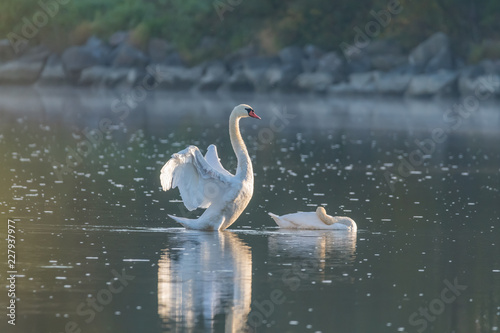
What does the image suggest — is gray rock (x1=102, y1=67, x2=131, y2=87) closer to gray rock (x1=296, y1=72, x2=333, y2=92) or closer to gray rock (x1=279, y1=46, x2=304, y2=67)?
gray rock (x1=279, y1=46, x2=304, y2=67)

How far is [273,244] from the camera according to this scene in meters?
12.2

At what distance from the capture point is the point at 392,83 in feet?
163

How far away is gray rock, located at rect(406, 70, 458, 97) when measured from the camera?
4794cm

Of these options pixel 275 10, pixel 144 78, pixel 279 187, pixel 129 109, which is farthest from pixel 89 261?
pixel 275 10

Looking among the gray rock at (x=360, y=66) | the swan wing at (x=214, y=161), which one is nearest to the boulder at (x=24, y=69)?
the gray rock at (x=360, y=66)

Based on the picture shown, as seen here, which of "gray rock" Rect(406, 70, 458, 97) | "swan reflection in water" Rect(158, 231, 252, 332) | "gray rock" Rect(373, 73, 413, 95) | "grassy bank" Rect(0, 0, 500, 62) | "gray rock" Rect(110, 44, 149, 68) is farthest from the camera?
"gray rock" Rect(110, 44, 149, 68)

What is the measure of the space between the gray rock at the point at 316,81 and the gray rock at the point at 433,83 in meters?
4.06

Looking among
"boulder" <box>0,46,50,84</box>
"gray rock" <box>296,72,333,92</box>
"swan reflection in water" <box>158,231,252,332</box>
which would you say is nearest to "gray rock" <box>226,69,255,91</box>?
"gray rock" <box>296,72,333,92</box>

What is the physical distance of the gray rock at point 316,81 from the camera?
51169mm

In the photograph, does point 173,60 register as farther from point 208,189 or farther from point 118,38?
point 208,189

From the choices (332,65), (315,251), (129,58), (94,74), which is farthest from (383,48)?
(315,251)

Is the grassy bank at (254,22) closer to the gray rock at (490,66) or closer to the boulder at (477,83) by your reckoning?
the gray rock at (490,66)

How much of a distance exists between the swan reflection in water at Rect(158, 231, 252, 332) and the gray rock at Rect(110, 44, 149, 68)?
43.6m

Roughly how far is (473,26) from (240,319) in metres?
47.5
